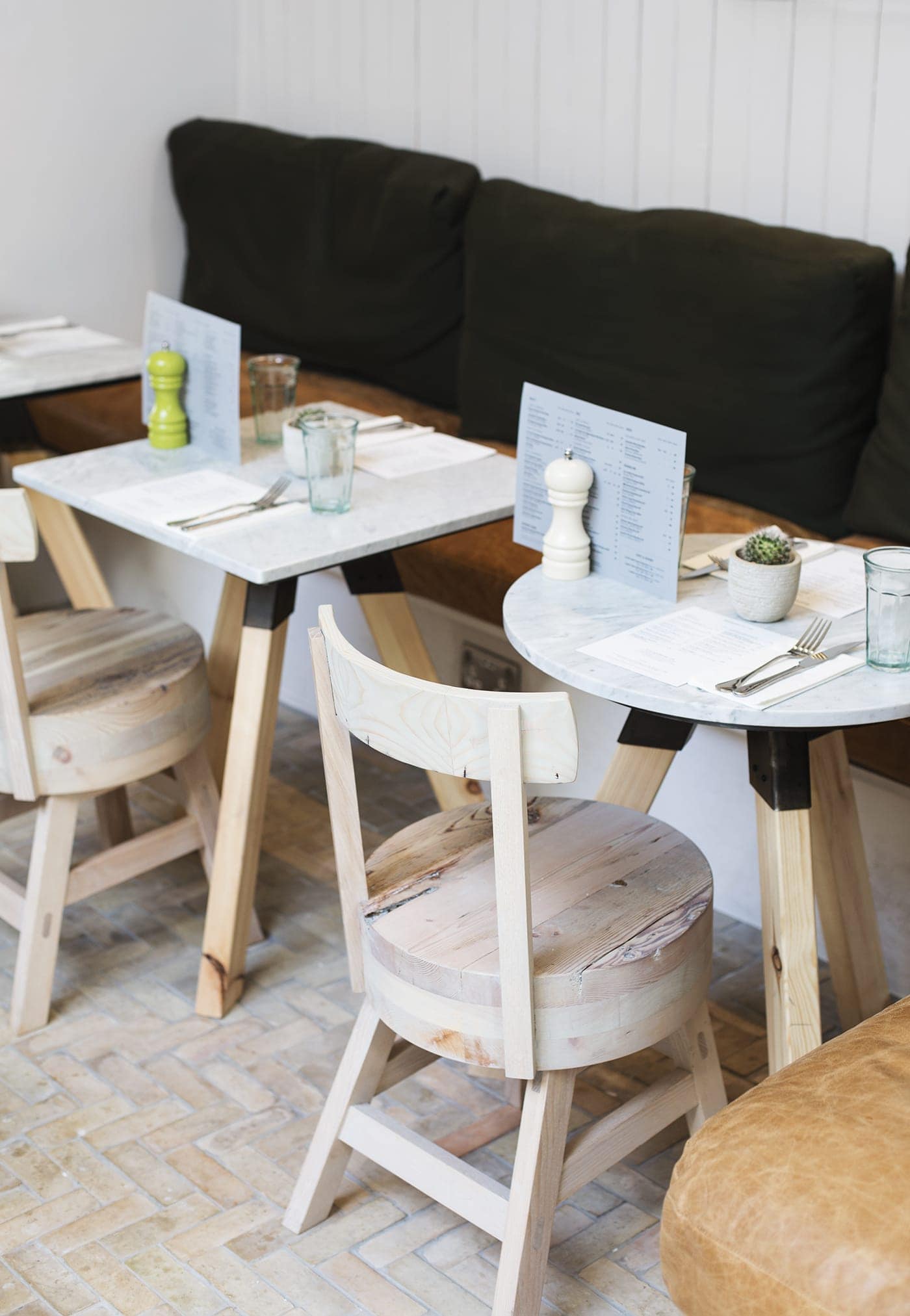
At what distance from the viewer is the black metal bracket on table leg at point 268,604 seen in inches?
90.2

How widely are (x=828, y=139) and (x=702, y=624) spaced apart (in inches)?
59.6

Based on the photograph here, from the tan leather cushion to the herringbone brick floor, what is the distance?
1.74ft

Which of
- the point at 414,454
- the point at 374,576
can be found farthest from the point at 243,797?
the point at 414,454

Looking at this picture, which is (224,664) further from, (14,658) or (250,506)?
(14,658)

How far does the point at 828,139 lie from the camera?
2.96 metres

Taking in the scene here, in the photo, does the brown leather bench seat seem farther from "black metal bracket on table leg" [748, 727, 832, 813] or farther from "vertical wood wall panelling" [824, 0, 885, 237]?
"black metal bracket on table leg" [748, 727, 832, 813]

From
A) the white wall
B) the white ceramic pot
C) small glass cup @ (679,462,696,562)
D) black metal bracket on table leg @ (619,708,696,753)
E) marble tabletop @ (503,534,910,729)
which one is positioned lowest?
black metal bracket on table leg @ (619,708,696,753)

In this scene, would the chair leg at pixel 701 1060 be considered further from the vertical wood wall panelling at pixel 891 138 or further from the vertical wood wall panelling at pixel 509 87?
the vertical wood wall panelling at pixel 509 87

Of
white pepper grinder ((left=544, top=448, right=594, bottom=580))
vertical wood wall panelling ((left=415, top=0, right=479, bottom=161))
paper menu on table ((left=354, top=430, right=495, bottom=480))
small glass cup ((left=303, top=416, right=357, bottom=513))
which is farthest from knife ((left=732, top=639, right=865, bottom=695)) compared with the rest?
vertical wood wall panelling ((left=415, top=0, right=479, bottom=161))

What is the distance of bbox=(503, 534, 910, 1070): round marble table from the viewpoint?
1.68m

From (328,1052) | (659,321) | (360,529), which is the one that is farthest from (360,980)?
(659,321)

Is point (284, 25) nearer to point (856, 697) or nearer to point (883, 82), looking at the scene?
point (883, 82)

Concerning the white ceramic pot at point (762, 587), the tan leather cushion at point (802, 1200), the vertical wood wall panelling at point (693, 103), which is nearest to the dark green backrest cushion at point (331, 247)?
the vertical wood wall panelling at point (693, 103)

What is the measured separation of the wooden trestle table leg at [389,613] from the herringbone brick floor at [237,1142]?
0.48m
